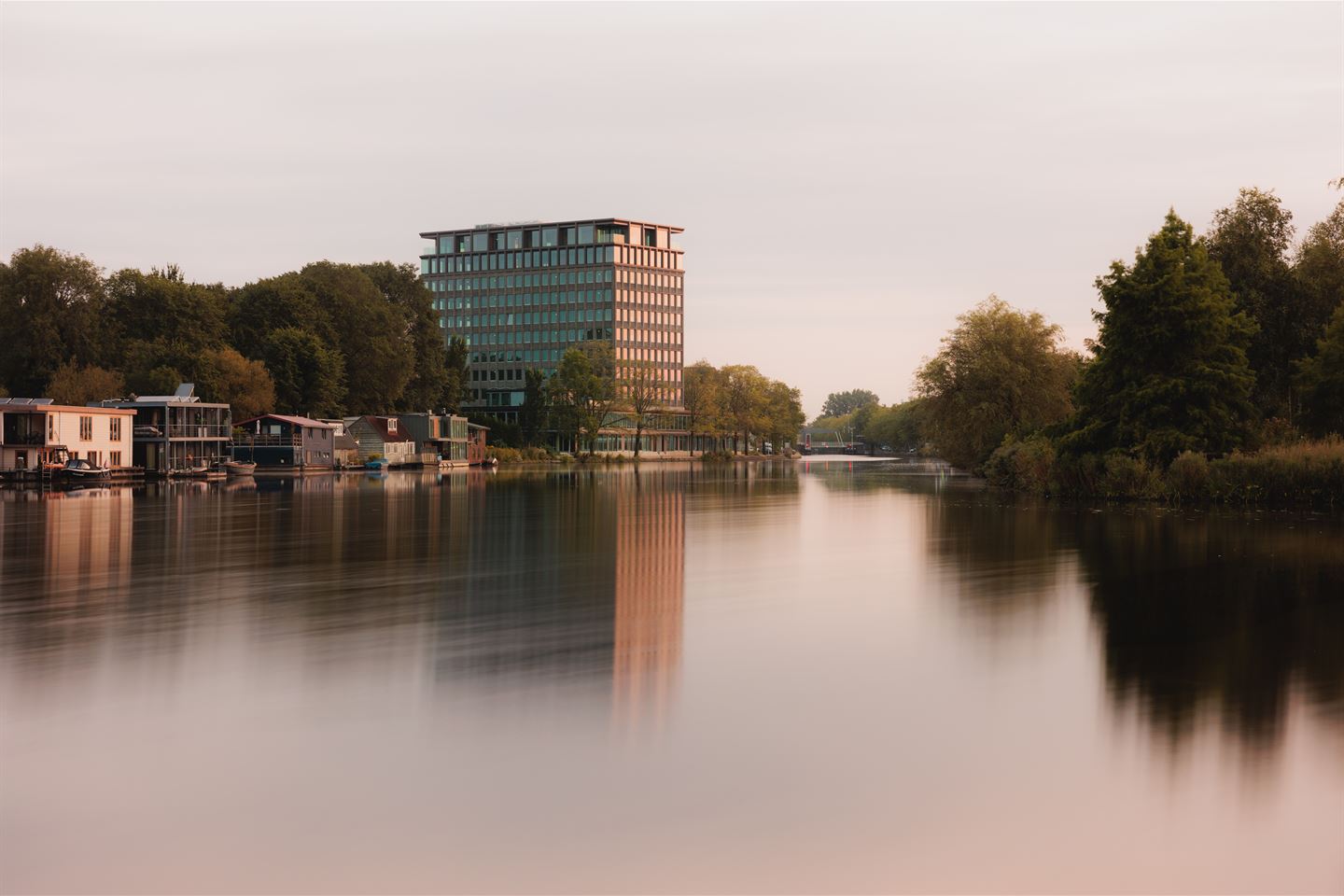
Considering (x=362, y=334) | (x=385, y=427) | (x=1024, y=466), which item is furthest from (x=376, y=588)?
(x=362, y=334)

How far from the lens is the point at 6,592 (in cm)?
2277

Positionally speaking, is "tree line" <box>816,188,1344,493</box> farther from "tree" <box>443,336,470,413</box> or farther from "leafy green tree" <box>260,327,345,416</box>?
"tree" <box>443,336,470,413</box>

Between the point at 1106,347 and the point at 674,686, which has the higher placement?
the point at 1106,347

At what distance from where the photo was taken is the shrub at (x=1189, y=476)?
5334 cm

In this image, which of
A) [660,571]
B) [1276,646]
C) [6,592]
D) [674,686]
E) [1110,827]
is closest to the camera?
[1110,827]

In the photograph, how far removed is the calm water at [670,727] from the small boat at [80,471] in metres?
60.9

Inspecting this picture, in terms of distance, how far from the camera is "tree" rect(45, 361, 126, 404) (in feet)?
334

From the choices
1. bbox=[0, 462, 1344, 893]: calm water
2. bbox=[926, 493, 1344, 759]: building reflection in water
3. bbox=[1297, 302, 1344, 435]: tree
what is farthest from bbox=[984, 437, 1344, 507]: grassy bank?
bbox=[0, 462, 1344, 893]: calm water

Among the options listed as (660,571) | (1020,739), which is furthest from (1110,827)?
(660,571)

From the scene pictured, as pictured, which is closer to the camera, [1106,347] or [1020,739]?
[1020,739]

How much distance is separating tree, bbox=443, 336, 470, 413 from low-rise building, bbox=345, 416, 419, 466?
23795 mm

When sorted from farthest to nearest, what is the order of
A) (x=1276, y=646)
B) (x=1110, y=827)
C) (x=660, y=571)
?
(x=660, y=571), (x=1276, y=646), (x=1110, y=827)

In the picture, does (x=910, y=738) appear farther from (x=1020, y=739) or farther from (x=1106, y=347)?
(x=1106, y=347)

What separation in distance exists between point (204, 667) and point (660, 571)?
12.7 m
